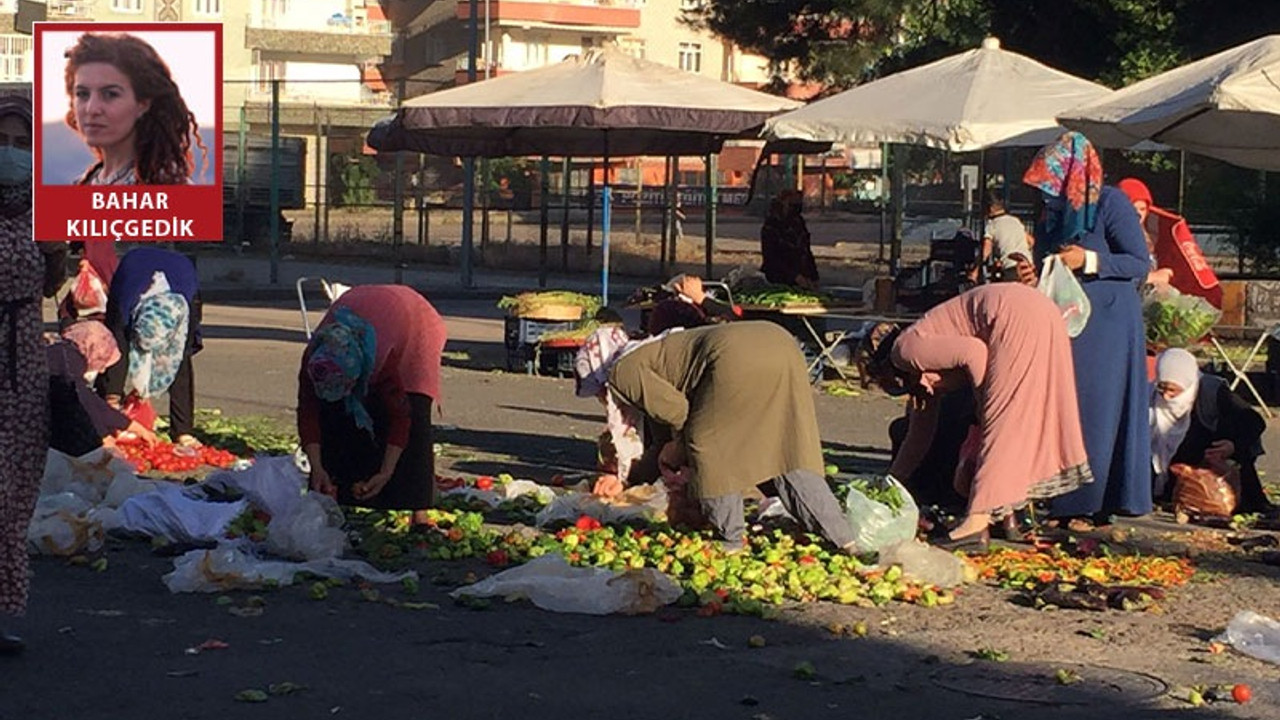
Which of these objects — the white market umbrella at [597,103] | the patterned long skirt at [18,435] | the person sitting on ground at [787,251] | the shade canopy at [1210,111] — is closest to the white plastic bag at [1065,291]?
the shade canopy at [1210,111]

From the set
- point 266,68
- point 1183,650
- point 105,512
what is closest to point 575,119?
point 105,512

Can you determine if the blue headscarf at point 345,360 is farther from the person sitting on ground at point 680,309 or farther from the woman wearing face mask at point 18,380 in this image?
the person sitting on ground at point 680,309

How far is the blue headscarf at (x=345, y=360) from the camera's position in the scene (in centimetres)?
888

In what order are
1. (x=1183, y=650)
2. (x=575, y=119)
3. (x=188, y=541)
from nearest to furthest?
(x=1183, y=650), (x=188, y=541), (x=575, y=119)

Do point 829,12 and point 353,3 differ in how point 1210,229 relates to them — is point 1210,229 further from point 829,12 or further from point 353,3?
point 353,3

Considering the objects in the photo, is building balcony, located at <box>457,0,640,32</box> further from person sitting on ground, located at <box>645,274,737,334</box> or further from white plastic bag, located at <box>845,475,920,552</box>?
white plastic bag, located at <box>845,475,920,552</box>

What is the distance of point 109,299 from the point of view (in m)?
12.6

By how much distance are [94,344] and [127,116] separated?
442 cm

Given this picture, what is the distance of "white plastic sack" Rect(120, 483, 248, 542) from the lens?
9.72m

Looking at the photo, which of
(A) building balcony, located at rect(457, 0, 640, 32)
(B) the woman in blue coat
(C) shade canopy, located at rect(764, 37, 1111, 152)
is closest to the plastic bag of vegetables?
(B) the woman in blue coat

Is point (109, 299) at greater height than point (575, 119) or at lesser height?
lesser

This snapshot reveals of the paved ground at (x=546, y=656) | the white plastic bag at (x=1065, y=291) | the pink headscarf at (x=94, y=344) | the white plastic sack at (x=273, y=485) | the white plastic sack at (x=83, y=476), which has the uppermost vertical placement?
the white plastic bag at (x=1065, y=291)

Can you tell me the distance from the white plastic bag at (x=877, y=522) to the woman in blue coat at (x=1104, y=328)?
1258 millimetres

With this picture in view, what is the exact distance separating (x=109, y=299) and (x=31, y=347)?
5189 mm
